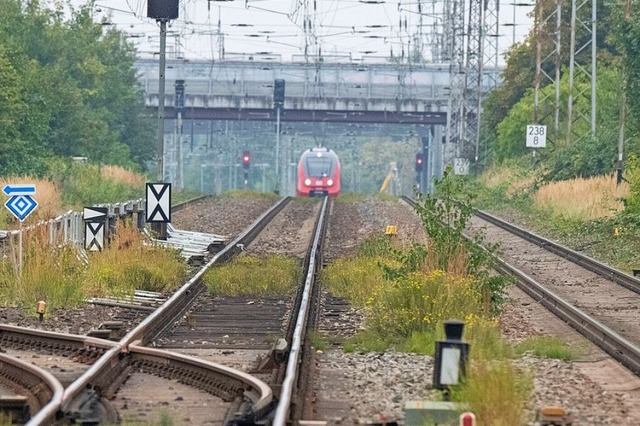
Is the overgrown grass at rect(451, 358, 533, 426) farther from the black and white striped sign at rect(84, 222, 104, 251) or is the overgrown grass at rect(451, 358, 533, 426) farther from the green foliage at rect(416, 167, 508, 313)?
the black and white striped sign at rect(84, 222, 104, 251)

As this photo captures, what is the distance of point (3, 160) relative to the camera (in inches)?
1849

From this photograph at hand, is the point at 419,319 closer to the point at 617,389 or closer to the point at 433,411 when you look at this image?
the point at 617,389

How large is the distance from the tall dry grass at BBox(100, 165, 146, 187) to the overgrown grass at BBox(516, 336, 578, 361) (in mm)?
39776

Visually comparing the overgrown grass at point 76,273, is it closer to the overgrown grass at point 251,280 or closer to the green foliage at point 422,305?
the overgrown grass at point 251,280

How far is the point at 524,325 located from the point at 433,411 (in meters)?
7.14

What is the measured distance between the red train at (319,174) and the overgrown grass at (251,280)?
52.6m

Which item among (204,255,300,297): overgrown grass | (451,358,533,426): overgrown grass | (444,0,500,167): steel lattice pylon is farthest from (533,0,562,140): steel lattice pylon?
(451,358,533,426): overgrown grass

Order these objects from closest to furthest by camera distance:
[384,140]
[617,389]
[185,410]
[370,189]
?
[185,410] < [617,389] < [370,189] < [384,140]

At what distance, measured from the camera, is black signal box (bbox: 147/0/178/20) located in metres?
26.6

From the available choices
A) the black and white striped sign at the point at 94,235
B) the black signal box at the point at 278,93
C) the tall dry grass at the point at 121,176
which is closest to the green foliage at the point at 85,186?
the tall dry grass at the point at 121,176

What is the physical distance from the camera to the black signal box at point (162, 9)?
26594 millimetres

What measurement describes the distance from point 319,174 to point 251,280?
5442cm

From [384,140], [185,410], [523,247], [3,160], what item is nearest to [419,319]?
[185,410]

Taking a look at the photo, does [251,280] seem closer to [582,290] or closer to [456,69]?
[582,290]
